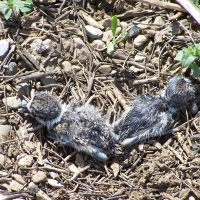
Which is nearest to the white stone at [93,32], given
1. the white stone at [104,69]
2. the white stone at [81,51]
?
the white stone at [81,51]

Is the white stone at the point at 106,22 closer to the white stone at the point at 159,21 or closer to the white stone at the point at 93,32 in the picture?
the white stone at the point at 93,32

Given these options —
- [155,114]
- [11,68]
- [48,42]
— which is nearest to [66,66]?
[48,42]

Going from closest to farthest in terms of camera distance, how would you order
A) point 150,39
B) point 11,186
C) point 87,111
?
point 11,186, point 87,111, point 150,39

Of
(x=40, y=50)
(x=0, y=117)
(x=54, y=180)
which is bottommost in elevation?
(x=54, y=180)

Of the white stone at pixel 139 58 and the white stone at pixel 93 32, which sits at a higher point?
the white stone at pixel 93 32

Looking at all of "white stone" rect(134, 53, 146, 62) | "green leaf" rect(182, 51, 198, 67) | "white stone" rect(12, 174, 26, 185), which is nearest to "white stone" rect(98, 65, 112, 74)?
"white stone" rect(134, 53, 146, 62)

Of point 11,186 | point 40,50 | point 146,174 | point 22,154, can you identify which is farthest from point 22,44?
point 146,174

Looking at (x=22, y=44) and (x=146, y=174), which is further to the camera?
(x=22, y=44)

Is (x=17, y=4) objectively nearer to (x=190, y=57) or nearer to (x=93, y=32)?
(x=93, y=32)

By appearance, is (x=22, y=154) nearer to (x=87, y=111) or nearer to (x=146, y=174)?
(x=87, y=111)
